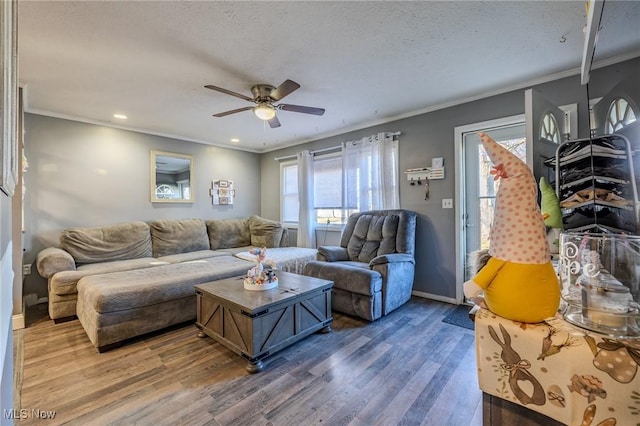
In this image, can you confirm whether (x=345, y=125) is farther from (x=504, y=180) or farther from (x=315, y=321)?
(x=504, y=180)

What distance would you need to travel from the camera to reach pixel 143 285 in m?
2.35

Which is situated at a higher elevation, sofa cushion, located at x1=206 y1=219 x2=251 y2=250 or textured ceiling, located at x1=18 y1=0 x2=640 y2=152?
textured ceiling, located at x1=18 y1=0 x2=640 y2=152

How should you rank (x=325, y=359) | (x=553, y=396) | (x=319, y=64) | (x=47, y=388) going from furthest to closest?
(x=319, y=64)
(x=325, y=359)
(x=47, y=388)
(x=553, y=396)

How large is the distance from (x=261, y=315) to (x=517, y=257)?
5.32ft

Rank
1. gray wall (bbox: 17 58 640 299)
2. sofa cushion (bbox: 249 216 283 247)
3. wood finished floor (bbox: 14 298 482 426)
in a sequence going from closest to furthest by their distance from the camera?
wood finished floor (bbox: 14 298 482 426) < gray wall (bbox: 17 58 640 299) < sofa cushion (bbox: 249 216 283 247)

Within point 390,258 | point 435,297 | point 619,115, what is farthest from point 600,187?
point 435,297

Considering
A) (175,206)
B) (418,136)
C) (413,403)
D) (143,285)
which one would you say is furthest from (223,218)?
(413,403)

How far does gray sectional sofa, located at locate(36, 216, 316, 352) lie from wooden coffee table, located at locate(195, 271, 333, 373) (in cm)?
38

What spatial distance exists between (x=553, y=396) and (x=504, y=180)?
553 millimetres

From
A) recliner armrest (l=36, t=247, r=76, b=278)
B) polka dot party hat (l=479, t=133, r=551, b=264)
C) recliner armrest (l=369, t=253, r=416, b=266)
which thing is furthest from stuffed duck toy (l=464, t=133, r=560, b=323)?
recliner armrest (l=36, t=247, r=76, b=278)

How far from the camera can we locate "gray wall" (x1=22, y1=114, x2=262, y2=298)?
3191 millimetres

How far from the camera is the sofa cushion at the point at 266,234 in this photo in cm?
454

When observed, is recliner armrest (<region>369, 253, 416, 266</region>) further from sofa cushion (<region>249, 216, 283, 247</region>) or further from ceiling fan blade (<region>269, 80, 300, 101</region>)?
sofa cushion (<region>249, 216, 283, 247</region>)

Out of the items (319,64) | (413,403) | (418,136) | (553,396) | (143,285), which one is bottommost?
(413,403)
